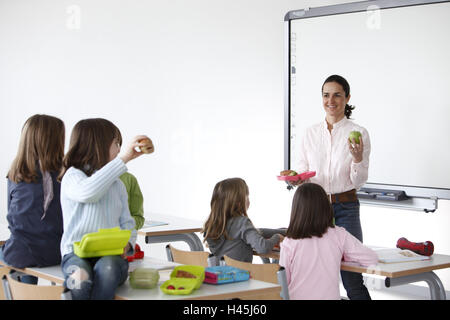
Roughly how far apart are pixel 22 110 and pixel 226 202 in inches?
183

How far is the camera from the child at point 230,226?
3484mm

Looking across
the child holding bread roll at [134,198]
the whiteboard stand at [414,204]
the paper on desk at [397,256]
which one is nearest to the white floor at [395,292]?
the whiteboard stand at [414,204]

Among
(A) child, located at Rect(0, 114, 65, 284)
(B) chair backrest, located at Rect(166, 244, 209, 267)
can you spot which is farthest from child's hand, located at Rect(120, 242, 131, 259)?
(B) chair backrest, located at Rect(166, 244, 209, 267)

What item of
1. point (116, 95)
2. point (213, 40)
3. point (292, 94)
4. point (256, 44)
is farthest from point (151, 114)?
point (292, 94)

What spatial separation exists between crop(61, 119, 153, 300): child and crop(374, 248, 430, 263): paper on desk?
1239 millimetres

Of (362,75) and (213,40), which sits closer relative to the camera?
(362,75)

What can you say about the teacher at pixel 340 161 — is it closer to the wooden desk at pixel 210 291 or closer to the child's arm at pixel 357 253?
the child's arm at pixel 357 253

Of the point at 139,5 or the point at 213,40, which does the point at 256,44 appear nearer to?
the point at 213,40

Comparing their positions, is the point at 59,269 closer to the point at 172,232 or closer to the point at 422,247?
the point at 172,232

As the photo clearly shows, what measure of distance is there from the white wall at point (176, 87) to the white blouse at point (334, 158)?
1320 mm

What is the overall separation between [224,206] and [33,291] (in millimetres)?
1382

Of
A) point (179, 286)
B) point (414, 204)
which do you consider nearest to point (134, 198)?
point (179, 286)

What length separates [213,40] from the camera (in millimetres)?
6098

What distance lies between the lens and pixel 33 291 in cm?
233
